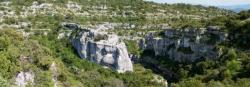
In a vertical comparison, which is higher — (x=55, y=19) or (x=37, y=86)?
(x=37, y=86)

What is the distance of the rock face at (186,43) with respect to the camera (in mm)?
113438

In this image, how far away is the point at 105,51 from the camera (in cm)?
11575

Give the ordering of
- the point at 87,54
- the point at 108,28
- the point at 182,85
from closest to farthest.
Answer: the point at 182,85, the point at 87,54, the point at 108,28

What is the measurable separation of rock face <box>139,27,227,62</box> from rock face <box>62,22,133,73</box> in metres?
12.0

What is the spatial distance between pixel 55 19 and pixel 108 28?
18250mm

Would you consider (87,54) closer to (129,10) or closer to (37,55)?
(37,55)

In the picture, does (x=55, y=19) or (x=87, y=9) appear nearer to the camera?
(x=55, y=19)

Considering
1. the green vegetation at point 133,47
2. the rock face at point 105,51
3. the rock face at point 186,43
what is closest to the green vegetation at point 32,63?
the rock face at point 105,51

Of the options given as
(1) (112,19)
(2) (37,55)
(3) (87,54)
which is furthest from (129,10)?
(2) (37,55)

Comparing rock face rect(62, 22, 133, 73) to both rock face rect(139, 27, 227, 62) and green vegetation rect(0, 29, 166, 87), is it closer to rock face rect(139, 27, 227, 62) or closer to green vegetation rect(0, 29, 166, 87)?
rock face rect(139, 27, 227, 62)

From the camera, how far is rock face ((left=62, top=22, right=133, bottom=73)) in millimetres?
115375

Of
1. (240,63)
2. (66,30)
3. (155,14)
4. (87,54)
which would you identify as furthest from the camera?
(155,14)

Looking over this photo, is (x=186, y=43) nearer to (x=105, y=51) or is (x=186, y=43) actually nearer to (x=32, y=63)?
(x=105, y=51)

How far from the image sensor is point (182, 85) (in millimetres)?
86250
